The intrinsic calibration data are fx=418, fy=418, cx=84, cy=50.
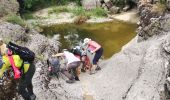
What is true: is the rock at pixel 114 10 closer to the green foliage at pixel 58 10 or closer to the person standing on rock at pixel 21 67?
the green foliage at pixel 58 10

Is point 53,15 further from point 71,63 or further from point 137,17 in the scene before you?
point 71,63

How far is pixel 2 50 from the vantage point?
15.5 m

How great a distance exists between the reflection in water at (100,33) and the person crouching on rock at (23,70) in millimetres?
13503

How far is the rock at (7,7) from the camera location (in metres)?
31.9

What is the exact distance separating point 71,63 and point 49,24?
60.0ft

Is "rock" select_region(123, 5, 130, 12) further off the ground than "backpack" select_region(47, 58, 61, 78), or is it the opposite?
"backpack" select_region(47, 58, 61, 78)

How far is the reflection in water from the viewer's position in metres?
31.2

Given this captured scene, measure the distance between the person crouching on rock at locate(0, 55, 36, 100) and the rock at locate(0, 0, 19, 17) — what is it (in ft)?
54.6

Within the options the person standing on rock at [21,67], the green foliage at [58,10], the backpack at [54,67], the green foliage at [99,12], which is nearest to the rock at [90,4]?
the green foliage at [99,12]

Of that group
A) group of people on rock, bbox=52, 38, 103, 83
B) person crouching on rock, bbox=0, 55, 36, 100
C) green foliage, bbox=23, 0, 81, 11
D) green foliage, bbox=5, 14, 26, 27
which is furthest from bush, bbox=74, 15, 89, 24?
person crouching on rock, bbox=0, 55, 36, 100

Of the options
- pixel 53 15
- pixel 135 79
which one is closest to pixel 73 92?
pixel 135 79

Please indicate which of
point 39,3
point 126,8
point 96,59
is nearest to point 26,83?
point 96,59

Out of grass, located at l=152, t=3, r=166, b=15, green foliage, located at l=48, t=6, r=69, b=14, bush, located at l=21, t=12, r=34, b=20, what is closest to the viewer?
grass, located at l=152, t=3, r=166, b=15

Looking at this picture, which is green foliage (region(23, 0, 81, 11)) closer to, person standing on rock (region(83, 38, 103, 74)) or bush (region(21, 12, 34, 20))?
bush (region(21, 12, 34, 20))
